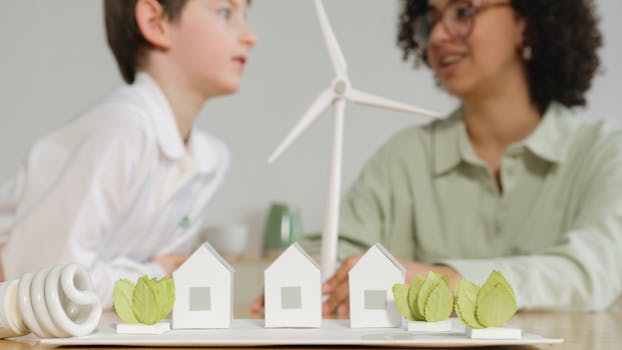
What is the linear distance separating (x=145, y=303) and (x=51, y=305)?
0.20 feet

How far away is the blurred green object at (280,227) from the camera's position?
2.44 m

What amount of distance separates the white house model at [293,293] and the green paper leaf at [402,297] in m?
0.06

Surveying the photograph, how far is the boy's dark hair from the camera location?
122 cm

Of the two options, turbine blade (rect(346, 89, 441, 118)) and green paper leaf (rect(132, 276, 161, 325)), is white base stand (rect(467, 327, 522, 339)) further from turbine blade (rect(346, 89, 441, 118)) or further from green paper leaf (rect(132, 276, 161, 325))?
turbine blade (rect(346, 89, 441, 118))

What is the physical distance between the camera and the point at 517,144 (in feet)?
4.09

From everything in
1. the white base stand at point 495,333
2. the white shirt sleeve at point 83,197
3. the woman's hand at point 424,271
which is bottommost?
the white base stand at point 495,333

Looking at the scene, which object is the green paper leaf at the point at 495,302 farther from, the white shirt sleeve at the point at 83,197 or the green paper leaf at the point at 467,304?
the white shirt sleeve at the point at 83,197

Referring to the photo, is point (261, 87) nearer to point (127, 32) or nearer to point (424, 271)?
point (127, 32)

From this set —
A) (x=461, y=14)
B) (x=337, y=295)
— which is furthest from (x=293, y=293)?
(x=461, y=14)

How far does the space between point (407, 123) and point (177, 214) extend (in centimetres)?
149

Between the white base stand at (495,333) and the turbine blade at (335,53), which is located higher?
the turbine blade at (335,53)

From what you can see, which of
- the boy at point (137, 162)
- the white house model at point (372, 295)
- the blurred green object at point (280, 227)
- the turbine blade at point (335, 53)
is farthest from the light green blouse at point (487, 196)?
the blurred green object at point (280, 227)

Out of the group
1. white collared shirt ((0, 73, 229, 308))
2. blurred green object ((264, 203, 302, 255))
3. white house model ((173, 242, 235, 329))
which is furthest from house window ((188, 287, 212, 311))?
blurred green object ((264, 203, 302, 255))

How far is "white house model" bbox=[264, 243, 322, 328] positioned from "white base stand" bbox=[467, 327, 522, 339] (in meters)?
0.12
